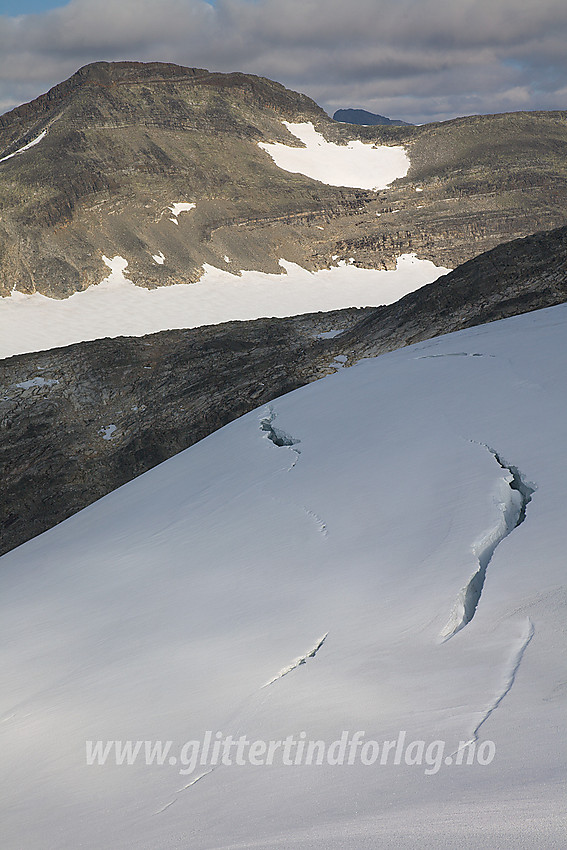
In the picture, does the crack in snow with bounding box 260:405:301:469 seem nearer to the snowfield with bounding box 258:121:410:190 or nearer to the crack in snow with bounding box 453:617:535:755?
the crack in snow with bounding box 453:617:535:755

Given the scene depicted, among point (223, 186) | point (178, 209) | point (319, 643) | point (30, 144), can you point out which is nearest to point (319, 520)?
point (319, 643)

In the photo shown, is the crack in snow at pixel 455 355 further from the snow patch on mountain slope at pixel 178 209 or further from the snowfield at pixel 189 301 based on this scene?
the snow patch on mountain slope at pixel 178 209

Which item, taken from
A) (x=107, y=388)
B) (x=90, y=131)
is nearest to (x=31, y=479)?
(x=107, y=388)

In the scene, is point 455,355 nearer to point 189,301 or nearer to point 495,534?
point 495,534

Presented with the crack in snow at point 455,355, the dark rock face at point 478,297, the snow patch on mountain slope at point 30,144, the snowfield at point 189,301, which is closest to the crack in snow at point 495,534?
the crack in snow at point 455,355

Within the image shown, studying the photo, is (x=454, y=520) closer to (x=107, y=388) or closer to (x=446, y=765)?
(x=446, y=765)

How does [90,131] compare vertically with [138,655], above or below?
above

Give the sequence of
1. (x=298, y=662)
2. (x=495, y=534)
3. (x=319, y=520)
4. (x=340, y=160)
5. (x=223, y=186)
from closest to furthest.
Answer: (x=298, y=662) < (x=495, y=534) < (x=319, y=520) < (x=223, y=186) < (x=340, y=160)
